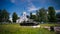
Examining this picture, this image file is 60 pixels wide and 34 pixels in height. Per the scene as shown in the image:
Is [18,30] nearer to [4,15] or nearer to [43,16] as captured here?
[4,15]

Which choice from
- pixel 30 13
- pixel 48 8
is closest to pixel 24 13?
pixel 30 13

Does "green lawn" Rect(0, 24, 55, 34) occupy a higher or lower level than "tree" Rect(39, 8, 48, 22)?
lower

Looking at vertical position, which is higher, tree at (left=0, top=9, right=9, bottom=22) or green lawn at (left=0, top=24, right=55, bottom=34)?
tree at (left=0, top=9, right=9, bottom=22)

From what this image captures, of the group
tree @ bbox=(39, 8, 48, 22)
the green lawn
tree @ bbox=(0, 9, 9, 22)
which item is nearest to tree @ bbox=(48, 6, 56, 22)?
tree @ bbox=(39, 8, 48, 22)

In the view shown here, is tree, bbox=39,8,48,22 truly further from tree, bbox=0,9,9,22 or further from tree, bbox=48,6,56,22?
tree, bbox=0,9,9,22

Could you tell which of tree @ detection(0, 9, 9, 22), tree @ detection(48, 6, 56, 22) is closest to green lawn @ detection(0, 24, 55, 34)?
tree @ detection(0, 9, 9, 22)

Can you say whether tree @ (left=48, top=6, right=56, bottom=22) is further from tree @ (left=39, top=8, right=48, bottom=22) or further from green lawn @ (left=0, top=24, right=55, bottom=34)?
green lawn @ (left=0, top=24, right=55, bottom=34)

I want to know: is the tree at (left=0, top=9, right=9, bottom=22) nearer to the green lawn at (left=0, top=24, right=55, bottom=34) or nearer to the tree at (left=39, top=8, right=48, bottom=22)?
the green lawn at (left=0, top=24, right=55, bottom=34)

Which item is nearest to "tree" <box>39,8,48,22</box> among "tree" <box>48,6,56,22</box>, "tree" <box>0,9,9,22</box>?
"tree" <box>48,6,56,22</box>

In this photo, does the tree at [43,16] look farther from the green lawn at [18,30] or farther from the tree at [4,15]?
the tree at [4,15]

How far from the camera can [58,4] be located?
1.77 meters

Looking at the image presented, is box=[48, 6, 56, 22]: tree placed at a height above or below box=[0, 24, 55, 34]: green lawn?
above

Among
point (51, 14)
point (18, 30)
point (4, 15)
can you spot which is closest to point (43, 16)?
point (51, 14)

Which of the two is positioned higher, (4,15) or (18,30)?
(4,15)
